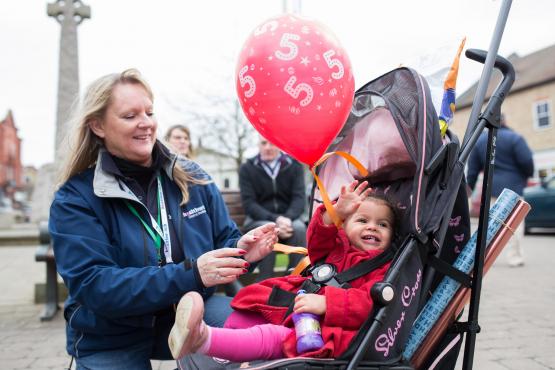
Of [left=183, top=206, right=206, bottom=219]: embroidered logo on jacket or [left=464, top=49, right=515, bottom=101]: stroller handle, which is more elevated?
[left=464, top=49, right=515, bottom=101]: stroller handle

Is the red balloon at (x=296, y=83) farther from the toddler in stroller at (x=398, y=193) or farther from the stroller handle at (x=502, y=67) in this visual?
the stroller handle at (x=502, y=67)

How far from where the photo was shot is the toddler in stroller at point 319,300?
63.6 inches

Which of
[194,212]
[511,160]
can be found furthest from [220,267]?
[511,160]

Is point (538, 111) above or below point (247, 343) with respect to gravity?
above

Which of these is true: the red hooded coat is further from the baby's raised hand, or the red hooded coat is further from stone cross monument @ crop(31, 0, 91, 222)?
stone cross monument @ crop(31, 0, 91, 222)

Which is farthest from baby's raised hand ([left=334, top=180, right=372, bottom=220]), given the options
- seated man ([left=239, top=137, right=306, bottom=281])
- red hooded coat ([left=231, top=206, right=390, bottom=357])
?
seated man ([left=239, top=137, right=306, bottom=281])

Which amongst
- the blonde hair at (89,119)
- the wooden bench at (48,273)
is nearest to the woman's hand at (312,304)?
the blonde hair at (89,119)

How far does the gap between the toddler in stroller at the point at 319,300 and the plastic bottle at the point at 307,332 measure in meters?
0.02

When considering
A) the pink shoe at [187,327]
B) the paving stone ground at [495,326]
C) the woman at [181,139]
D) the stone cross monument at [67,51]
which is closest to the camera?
the pink shoe at [187,327]

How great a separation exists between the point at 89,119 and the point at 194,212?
642 millimetres

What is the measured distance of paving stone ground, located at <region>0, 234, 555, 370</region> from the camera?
3.37 meters

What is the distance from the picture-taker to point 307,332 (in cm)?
169

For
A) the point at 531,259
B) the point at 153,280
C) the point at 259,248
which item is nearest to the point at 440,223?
the point at 259,248

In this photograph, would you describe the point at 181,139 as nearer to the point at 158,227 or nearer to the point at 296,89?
the point at 158,227
